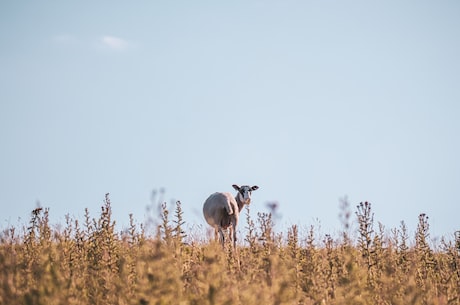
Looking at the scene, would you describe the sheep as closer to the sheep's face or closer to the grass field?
the sheep's face

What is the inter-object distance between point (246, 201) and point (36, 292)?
53.0 ft

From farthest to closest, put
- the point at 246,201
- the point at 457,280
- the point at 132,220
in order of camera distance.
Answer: the point at 246,201
the point at 457,280
the point at 132,220

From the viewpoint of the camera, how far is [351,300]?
623 centimetres

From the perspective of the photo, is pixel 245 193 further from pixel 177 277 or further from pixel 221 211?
pixel 177 277

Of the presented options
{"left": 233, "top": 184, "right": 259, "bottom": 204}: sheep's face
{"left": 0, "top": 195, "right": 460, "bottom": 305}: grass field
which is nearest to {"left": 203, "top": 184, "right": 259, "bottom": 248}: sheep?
{"left": 233, "top": 184, "right": 259, "bottom": 204}: sheep's face

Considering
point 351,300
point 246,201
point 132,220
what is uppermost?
point 246,201

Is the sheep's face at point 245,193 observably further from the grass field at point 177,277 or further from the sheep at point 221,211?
the grass field at point 177,277

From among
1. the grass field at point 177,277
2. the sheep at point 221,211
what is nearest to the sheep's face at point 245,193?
the sheep at point 221,211

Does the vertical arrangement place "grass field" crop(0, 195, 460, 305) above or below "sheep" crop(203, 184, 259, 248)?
below

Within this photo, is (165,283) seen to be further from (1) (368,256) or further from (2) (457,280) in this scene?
(2) (457,280)

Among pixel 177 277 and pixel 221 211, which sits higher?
pixel 221 211

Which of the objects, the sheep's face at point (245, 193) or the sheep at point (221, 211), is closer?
the sheep at point (221, 211)

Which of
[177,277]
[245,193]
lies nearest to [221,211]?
[245,193]

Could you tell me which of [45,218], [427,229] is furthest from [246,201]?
[45,218]
